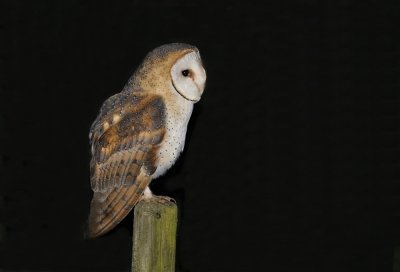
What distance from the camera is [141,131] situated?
7.82 feet

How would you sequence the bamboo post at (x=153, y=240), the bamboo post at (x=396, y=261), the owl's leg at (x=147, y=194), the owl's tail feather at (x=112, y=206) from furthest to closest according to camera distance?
the bamboo post at (x=396, y=261) < the owl's leg at (x=147, y=194) < the owl's tail feather at (x=112, y=206) < the bamboo post at (x=153, y=240)

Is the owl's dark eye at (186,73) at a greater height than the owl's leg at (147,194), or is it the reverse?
the owl's dark eye at (186,73)

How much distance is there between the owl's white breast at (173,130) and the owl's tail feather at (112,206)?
14cm

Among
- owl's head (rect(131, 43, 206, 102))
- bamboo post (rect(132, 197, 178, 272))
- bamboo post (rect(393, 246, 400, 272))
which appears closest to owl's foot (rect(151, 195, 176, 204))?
bamboo post (rect(132, 197, 178, 272))

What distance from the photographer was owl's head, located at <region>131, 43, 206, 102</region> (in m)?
2.33

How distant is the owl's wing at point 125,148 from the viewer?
234 cm

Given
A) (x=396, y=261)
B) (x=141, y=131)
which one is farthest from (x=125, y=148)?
(x=396, y=261)

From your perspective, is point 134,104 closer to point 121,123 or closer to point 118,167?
point 121,123

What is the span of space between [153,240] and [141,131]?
0.56m

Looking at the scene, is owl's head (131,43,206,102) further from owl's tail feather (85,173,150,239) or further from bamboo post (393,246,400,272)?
bamboo post (393,246,400,272)

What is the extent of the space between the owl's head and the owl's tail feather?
43 centimetres

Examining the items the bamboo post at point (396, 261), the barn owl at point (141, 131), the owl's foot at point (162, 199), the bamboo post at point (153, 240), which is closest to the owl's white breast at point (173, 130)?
the barn owl at point (141, 131)

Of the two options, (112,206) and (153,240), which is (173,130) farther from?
(153,240)

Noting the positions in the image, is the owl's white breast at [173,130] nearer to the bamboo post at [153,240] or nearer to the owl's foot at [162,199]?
the owl's foot at [162,199]
